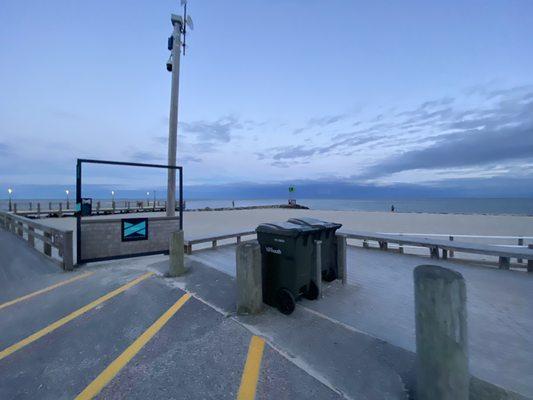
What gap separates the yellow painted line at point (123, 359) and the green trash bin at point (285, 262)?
1415 mm

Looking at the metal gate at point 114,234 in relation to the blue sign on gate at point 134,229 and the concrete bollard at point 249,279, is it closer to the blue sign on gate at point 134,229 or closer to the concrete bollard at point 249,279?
the blue sign on gate at point 134,229

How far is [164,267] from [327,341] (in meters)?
4.11

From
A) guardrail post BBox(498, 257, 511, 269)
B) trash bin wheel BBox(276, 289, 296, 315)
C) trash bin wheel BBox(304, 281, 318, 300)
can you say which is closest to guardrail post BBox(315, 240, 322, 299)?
trash bin wheel BBox(304, 281, 318, 300)

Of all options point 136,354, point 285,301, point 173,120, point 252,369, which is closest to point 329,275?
point 285,301

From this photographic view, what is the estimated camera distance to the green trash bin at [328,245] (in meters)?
4.27

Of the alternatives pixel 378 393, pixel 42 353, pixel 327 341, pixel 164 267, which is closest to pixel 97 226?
pixel 164 267

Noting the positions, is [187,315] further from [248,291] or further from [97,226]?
[97,226]

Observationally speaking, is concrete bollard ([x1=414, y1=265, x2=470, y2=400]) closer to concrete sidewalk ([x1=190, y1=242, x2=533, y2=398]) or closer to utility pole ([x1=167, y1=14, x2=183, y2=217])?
concrete sidewalk ([x1=190, y1=242, x2=533, y2=398])

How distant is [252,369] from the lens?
2.64 meters

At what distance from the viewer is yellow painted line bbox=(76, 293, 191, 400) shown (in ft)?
8.01

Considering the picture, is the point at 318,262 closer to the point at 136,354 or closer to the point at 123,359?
the point at 136,354

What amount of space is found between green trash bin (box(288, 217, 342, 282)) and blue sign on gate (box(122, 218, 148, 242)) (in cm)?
444

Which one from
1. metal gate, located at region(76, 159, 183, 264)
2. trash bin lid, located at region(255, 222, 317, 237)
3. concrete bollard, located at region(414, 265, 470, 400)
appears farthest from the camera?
metal gate, located at region(76, 159, 183, 264)

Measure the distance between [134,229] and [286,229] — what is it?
479 cm
